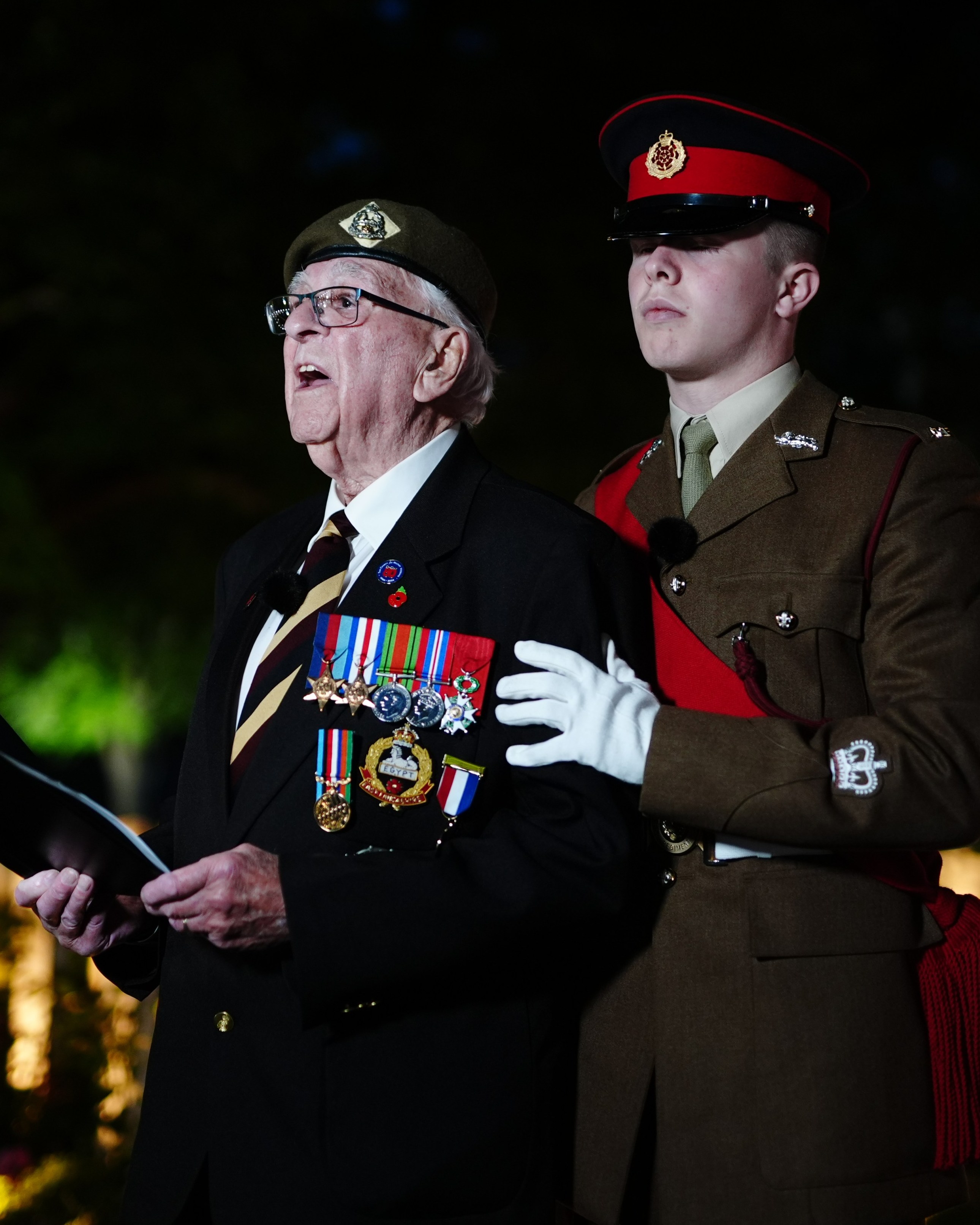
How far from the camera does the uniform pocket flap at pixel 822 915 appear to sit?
207cm

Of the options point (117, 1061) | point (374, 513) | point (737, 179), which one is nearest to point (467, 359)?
point (374, 513)

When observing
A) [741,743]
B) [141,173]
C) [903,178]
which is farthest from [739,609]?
[903,178]

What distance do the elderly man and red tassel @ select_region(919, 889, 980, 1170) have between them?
21.4 inches

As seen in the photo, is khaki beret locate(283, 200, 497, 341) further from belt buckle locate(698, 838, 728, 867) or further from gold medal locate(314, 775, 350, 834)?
belt buckle locate(698, 838, 728, 867)

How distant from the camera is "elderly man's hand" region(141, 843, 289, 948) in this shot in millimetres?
1999

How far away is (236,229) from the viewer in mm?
7125

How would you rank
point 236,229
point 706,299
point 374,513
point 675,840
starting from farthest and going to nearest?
point 236,229 → point 374,513 → point 706,299 → point 675,840

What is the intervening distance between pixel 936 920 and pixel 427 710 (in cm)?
91

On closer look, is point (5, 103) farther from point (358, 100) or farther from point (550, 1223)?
point (550, 1223)

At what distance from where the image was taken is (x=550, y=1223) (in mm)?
2098

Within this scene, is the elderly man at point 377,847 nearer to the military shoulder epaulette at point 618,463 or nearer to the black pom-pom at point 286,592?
the black pom-pom at point 286,592

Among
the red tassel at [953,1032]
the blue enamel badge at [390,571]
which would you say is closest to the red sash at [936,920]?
the red tassel at [953,1032]

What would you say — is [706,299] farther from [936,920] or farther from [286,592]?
[936,920]

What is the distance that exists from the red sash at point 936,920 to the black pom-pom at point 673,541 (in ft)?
Answer: 0.29
